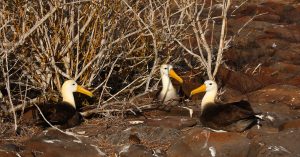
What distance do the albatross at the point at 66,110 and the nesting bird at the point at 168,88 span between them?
50.6 inches

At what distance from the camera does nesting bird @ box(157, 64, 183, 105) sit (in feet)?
30.1

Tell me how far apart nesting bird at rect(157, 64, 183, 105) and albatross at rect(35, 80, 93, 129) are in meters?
1.29

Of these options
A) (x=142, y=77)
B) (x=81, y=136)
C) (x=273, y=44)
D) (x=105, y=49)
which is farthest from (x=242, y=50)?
(x=81, y=136)

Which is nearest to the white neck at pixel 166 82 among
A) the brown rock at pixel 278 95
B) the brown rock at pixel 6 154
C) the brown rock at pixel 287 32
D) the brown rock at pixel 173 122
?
the brown rock at pixel 278 95

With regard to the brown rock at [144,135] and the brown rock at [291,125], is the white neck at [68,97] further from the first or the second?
the brown rock at [291,125]

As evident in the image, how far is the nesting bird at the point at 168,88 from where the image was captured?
30.1ft

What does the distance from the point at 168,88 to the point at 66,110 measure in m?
1.90

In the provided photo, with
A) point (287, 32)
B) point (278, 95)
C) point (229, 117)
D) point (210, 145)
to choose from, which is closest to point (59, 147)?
point (210, 145)

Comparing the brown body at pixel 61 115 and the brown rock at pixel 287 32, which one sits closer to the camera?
the brown body at pixel 61 115

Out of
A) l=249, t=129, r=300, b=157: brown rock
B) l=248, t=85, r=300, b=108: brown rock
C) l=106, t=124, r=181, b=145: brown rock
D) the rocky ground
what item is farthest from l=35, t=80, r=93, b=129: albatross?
l=248, t=85, r=300, b=108: brown rock

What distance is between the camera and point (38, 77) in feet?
28.1

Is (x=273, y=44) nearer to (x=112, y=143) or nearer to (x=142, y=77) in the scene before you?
(x=142, y=77)

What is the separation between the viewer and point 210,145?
729 cm

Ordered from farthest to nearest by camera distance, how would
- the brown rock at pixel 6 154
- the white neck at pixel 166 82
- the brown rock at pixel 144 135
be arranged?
1. the white neck at pixel 166 82
2. the brown rock at pixel 144 135
3. the brown rock at pixel 6 154
